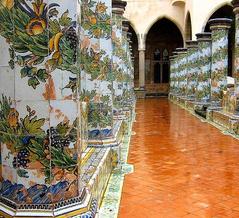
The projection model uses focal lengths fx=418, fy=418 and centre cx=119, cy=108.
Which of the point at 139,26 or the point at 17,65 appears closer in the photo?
the point at 17,65

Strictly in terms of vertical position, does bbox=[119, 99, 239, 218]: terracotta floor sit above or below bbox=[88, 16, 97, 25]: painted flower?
below

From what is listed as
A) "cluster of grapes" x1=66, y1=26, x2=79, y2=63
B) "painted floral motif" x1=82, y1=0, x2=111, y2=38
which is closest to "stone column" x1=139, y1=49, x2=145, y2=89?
"painted floral motif" x1=82, y1=0, x2=111, y2=38

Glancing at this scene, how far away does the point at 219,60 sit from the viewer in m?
14.1

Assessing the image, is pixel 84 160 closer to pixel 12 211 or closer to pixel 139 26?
pixel 12 211

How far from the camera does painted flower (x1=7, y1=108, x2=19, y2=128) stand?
3137 millimetres

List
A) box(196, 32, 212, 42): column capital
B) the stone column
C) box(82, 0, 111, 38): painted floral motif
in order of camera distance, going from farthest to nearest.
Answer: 1. the stone column
2. box(196, 32, 212, 42): column capital
3. box(82, 0, 111, 38): painted floral motif

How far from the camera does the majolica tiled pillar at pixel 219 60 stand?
45.3 feet

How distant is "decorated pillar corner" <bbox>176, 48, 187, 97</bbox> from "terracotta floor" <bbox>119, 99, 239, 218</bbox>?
11.3m

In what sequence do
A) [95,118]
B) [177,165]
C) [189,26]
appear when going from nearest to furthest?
[95,118] → [177,165] → [189,26]

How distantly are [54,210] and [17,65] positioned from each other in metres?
1.11

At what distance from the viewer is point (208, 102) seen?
16.2 meters

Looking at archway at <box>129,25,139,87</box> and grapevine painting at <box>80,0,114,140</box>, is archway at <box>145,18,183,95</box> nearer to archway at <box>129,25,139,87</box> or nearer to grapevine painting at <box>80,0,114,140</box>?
archway at <box>129,25,139,87</box>

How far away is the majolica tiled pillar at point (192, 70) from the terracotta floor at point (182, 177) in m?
8.07

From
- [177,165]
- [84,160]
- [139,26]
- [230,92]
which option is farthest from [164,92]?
[84,160]
